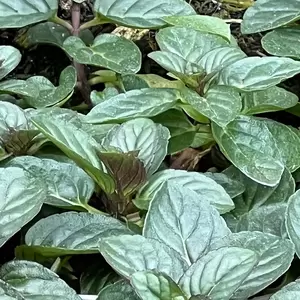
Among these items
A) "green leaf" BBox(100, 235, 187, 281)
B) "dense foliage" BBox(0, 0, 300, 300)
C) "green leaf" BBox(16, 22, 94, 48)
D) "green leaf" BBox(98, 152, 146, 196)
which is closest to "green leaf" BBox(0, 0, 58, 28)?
"dense foliage" BBox(0, 0, 300, 300)

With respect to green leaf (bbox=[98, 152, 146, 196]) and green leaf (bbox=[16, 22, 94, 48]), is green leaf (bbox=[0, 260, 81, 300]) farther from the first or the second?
green leaf (bbox=[16, 22, 94, 48])

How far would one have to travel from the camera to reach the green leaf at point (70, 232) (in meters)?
0.65

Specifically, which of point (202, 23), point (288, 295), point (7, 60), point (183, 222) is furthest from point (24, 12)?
point (288, 295)

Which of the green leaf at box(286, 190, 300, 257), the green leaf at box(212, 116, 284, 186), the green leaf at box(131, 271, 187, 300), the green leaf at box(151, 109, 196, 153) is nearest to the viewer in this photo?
the green leaf at box(131, 271, 187, 300)

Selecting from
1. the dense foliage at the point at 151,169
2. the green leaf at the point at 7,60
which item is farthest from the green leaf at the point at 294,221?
the green leaf at the point at 7,60

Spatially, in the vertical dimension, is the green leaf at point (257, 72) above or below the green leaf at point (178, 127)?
above

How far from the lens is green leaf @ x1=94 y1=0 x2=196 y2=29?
976 mm

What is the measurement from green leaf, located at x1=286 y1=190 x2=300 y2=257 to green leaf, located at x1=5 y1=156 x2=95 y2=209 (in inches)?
8.6

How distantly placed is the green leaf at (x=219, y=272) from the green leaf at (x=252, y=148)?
215mm

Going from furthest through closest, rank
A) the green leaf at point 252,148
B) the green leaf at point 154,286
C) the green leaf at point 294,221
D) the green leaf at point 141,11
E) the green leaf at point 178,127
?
the green leaf at point 141,11
the green leaf at point 178,127
the green leaf at point 252,148
the green leaf at point 294,221
the green leaf at point 154,286

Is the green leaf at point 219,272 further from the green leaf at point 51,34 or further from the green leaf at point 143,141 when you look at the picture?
the green leaf at point 51,34

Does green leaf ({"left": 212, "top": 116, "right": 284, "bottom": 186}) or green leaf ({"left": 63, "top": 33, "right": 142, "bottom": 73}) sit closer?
green leaf ({"left": 212, "top": 116, "right": 284, "bottom": 186})

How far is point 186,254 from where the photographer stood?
0.61m

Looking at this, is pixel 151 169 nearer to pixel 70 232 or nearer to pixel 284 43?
pixel 70 232
